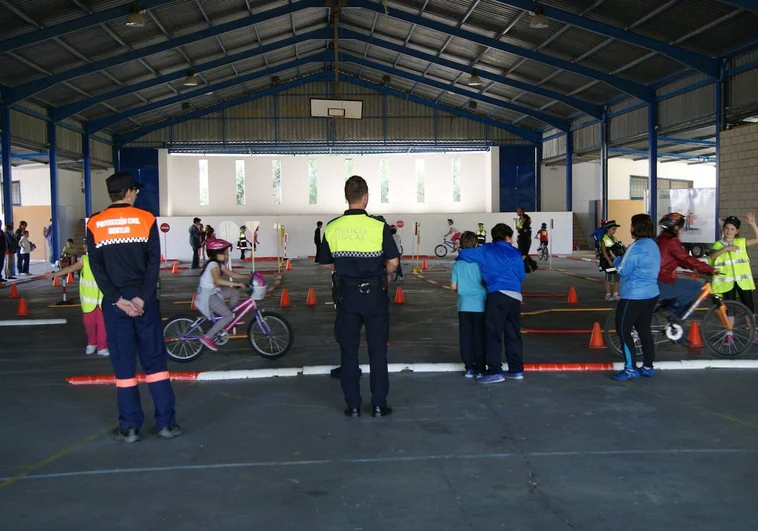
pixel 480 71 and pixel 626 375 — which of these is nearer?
pixel 626 375

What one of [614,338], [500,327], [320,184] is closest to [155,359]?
[500,327]

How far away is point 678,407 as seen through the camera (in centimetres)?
608

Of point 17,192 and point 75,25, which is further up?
point 75,25

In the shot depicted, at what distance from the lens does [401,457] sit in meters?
4.86

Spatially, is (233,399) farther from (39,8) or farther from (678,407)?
(39,8)

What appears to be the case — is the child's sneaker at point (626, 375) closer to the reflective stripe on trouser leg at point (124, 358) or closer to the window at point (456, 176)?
the reflective stripe on trouser leg at point (124, 358)

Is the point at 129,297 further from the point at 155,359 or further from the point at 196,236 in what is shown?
the point at 196,236

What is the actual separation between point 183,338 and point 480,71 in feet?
79.8

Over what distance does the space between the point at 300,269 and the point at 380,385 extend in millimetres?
20936

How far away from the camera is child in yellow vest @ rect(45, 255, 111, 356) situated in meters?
8.84

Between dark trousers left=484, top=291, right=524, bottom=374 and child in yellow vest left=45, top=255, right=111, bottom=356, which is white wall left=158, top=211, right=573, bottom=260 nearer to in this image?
child in yellow vest left=45, top=255, right=111, bottom=356

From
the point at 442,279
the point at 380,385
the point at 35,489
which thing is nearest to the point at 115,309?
the point at 35,489

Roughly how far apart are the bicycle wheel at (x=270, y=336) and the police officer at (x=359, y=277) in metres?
3.00

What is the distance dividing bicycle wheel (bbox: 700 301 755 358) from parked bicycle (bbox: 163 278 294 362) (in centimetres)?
509
